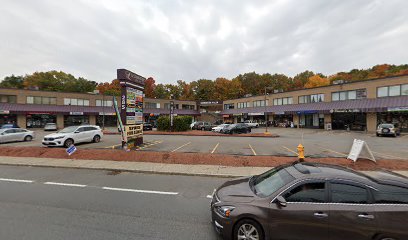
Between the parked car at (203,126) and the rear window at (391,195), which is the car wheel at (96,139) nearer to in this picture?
the parked car at (203,126)

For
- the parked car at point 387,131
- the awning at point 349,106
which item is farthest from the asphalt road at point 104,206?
the awning at point 349,106

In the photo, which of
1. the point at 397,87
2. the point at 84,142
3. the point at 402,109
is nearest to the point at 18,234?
the point at 84,142

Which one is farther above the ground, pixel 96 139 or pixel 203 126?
pixel 203 126

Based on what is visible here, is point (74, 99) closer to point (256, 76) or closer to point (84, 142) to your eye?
point (84, 142)

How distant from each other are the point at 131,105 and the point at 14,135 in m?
13.9

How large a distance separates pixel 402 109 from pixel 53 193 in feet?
123

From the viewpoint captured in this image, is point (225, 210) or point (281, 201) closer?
point (281, 201)

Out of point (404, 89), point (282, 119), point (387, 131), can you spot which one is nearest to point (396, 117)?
point (404, 89)

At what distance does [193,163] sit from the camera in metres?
10.6

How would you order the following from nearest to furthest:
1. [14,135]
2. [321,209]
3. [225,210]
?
[321,209] → [225,210] → [14,135]

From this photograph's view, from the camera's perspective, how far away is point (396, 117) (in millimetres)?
29078

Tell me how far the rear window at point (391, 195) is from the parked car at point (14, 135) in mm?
25872

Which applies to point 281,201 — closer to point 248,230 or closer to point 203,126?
point 248,230

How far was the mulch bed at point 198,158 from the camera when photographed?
10.1 m
